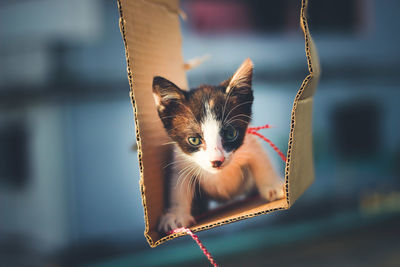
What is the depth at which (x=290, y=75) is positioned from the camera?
13.1ft

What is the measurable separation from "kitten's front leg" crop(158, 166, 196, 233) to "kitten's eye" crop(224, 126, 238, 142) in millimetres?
92

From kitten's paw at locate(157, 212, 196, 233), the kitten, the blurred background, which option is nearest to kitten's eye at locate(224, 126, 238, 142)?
the kitten

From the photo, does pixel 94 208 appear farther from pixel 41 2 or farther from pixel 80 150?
pixel 41 2

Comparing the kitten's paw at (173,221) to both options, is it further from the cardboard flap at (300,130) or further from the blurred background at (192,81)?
the blurred background at (192,81)

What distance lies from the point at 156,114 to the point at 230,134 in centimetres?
11

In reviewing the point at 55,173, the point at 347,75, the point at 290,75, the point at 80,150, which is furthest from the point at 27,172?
the point at 347,75

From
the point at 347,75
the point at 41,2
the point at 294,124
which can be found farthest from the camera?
the point at 347,75

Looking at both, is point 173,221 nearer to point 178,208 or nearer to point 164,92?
point 178,208

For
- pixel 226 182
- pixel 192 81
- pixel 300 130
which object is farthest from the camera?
pixel 192 81

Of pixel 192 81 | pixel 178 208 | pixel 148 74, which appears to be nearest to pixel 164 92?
pixel 148 74

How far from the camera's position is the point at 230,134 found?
582 millimetres

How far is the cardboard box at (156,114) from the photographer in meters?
0.48

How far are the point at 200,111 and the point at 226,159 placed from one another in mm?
78

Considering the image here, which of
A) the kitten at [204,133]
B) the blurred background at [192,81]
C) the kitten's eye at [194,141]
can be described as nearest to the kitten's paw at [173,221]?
the kitten at [204,133]
